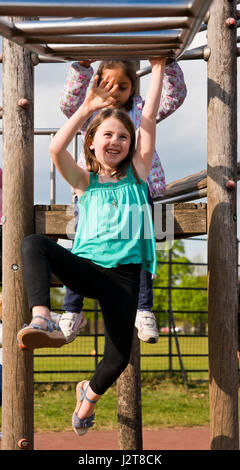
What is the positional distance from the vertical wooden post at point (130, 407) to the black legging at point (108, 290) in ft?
5.30

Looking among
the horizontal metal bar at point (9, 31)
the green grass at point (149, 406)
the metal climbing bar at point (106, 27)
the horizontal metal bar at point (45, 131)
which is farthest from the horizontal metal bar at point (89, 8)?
the green grass at point (149, 406)

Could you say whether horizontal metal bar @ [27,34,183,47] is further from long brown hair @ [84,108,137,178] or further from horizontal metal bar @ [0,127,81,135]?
horizontal metal bar @ [0,127,81,135]

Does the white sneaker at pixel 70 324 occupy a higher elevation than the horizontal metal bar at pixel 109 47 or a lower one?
lower

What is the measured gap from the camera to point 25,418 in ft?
9.34

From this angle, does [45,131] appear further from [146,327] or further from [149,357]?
[149,357]

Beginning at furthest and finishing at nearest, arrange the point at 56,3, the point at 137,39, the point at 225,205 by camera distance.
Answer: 1. the point at 225,205
2. the point at 137,39
3. the point at 56,3

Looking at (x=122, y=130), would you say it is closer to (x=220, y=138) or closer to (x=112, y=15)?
(x=220, y=138)

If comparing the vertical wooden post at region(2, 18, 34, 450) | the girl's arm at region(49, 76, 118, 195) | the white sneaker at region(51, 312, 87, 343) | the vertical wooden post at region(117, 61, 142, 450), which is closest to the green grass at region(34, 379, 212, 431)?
the vertical wooden post at region(117, 61, 142, 450)

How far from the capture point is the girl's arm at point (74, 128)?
248 centimetres

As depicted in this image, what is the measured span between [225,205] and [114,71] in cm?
78

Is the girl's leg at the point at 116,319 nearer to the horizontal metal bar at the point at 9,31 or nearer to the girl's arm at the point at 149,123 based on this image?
the girl's arm at the point at 149,123

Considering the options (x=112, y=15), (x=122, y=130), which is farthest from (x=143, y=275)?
(x=112, y=15)

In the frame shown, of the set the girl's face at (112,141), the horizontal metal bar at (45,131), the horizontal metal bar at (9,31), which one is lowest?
the girl's face at (112,141)
